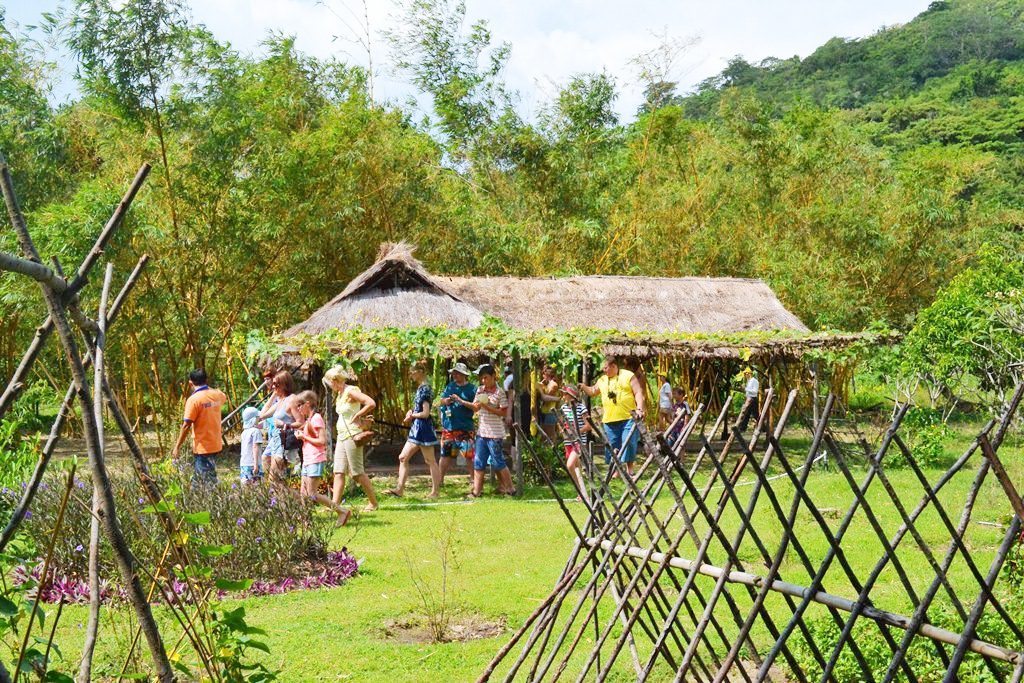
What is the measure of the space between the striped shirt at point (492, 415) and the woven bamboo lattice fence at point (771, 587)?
150 cm

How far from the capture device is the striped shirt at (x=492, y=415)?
36.7 feet

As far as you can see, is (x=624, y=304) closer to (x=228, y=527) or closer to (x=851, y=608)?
(x=228, y=527)

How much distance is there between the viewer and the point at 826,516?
1011 centimetres

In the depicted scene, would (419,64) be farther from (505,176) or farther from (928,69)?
(928,69)

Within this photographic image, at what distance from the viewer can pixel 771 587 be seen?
12.0 ft

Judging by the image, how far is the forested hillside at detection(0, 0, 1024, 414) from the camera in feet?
49.2

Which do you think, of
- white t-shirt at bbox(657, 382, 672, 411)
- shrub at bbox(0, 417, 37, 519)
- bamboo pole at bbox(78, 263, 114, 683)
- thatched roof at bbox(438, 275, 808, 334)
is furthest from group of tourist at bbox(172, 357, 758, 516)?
bamboo pole at bbox(78, 263, 114, 683)

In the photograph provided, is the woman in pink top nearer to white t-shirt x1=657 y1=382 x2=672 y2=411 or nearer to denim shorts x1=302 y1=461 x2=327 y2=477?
denim shorts x1=302 y1=461 x2=327 y2=477

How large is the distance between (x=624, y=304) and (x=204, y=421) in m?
9.25

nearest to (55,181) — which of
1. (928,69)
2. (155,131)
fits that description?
(155,131)

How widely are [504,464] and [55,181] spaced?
435 inches

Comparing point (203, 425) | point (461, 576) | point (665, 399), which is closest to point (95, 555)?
point (461, 576)

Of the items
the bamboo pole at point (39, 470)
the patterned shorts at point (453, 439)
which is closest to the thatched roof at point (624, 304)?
the patterned shorts at point (453, 439)

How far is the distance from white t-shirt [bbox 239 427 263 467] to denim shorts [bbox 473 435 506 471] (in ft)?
8.32
